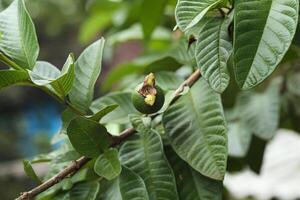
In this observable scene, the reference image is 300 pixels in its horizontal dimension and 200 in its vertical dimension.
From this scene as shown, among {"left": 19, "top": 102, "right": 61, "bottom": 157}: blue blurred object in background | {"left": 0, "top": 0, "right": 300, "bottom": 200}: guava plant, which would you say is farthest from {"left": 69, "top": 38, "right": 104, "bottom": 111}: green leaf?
{"left": 19, "top": 102, "right": 61, "bottom": 157}: blue blurred object in background

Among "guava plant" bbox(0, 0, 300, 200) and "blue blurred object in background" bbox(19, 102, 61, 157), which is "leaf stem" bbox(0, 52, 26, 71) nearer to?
"guava plant" bbox(0, 0, 300, 200)

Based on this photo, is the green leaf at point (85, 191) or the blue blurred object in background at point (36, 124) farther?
the blue blurred object in background at point (36, 124)

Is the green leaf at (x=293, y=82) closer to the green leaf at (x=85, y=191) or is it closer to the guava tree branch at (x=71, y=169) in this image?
the guava tree branch at (x=71, y=169)

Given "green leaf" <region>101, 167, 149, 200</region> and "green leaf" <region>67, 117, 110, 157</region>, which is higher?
"green leaf" <region>67, 117, 110, 157</region>

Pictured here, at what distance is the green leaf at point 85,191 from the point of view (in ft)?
1.98

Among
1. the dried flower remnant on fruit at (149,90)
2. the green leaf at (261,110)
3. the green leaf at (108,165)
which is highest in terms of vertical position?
the dried flower remnant on fruit at (149,90)

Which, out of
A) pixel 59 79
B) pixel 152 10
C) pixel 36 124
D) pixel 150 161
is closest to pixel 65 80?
pixel 59 79

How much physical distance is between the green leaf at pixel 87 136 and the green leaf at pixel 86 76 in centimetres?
4

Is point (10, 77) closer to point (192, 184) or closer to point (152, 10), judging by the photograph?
point (192, 184)

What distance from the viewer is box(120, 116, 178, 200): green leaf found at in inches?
22.9

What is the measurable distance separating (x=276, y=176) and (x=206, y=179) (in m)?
1.05

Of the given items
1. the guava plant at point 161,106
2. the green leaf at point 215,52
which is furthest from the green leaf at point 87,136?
the green leaf at point 215,52

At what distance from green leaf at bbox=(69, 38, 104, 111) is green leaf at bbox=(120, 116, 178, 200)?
0.06 meters

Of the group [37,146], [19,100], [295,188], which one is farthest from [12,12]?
[19,100]
